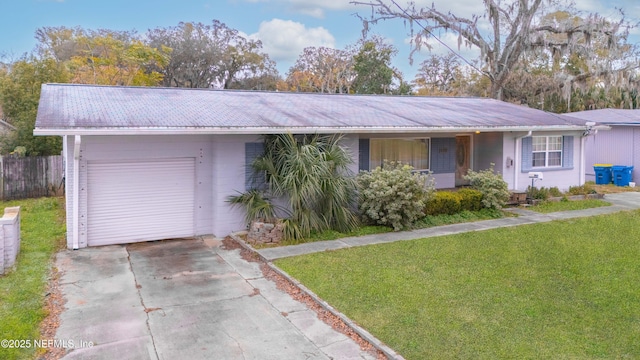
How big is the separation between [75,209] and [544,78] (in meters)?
29.3

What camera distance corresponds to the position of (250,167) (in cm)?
1053

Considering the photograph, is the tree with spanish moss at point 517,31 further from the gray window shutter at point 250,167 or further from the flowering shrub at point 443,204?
the gray window shutter at point 250,167

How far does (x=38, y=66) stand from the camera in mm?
18578

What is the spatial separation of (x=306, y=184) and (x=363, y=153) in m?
3.46

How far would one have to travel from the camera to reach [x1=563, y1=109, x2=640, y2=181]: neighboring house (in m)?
19.5

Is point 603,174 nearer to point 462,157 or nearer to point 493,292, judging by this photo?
point 462,157

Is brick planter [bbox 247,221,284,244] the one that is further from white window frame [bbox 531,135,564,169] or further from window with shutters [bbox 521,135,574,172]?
white window frame [bbox 531,135,564,169]

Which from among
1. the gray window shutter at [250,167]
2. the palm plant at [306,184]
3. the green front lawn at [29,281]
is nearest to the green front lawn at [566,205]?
the palm plant at [306,184]

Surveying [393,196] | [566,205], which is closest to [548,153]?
[566,205]

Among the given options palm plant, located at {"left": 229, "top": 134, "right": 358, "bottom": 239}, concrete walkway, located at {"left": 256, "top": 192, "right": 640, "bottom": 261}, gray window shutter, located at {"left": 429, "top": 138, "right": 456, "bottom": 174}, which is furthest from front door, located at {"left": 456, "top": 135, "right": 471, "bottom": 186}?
palm plant, located at {"left": 229, "top": 134, "right": 358, "bottom": 239}

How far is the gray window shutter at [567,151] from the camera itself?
15.5 meters

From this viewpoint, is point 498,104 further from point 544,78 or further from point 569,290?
point 544,78

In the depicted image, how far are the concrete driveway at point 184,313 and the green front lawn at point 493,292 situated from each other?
2.19ft

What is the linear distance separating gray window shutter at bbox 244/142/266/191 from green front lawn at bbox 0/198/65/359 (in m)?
3.96
